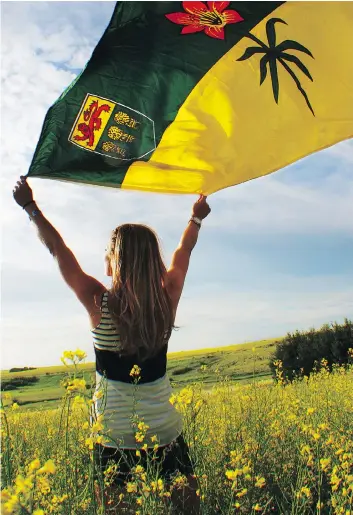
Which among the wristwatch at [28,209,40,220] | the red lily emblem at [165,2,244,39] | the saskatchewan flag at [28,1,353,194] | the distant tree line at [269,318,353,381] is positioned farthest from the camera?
the distant tree line at [269,318,353,381]

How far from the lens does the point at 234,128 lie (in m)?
4.22

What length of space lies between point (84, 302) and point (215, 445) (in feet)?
6.80

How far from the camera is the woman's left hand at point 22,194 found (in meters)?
3.23

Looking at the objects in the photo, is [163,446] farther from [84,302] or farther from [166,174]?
[166,174]

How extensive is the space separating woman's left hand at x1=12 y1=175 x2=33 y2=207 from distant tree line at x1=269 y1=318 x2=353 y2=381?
11.1m

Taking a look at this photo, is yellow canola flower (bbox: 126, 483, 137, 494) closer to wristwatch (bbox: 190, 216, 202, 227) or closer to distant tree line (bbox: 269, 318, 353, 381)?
wristwatch (bbox: 190, 216, 202, 227)

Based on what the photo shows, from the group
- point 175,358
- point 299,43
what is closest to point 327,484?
point 299,43

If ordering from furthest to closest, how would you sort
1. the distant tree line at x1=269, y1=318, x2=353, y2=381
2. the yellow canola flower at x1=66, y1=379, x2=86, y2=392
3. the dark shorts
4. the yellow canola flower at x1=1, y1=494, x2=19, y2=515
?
the distant tree line at x1=269, y1=318, x2=353, y2=381
the dark shorts
the yellow canola flower at x1=66, y1=379, x2=86, y2=392
the yellow canola flower at x1=1, y1=494, x2=19, y2=515

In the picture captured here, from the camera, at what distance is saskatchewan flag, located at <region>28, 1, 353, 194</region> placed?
3855 mm

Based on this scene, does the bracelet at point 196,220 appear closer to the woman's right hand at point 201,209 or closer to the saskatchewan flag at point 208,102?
the woman's right hand at point 201,209

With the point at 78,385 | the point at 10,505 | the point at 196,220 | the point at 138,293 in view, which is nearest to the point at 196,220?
the point at 196,220

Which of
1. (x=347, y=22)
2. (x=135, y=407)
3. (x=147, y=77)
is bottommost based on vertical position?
(x=135, y=407)

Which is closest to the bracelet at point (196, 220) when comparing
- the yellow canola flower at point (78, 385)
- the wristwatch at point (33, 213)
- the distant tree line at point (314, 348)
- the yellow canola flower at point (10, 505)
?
the wristwatch at point (33, 213)

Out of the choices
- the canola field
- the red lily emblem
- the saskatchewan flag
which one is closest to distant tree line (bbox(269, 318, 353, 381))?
the canola field
